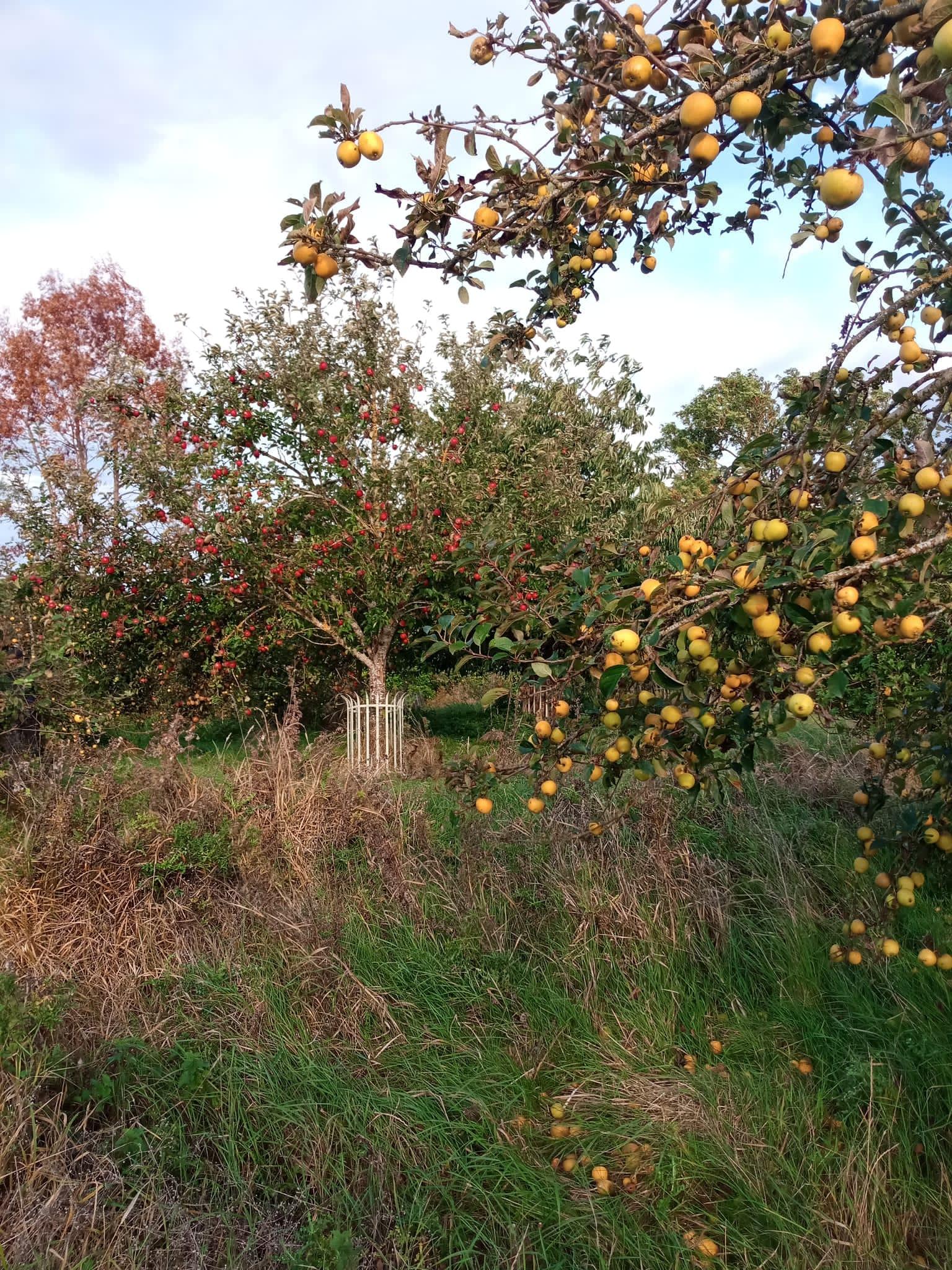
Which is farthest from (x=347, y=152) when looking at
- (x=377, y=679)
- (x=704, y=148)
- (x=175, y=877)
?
(x=377, y=679)

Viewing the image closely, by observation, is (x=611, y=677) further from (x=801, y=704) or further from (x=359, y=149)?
(x=359, y=149)

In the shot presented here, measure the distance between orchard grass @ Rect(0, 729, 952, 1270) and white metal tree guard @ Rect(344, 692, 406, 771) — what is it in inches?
159

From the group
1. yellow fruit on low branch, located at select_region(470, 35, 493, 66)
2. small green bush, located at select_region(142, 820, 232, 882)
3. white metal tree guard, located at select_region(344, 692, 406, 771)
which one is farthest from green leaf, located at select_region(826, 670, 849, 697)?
white metal tree guard, located at select_region(344, 692, 406, 771)

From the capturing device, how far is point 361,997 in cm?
325

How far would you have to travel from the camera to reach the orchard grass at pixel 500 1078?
224 centimetres

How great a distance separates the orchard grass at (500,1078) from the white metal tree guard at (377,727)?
4041mm

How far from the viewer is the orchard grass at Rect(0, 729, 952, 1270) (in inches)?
88.2

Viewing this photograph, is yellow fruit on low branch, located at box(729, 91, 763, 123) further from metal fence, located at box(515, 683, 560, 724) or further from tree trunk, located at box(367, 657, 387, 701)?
tree trunk, located at box(367, 657, 387, 701)

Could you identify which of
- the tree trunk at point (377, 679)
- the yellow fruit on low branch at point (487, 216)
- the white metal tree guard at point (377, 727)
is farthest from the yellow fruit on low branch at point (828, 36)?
the tree trunk at point (377, 679)

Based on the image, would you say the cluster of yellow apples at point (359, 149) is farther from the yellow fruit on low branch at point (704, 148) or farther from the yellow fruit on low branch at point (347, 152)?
the yellow fruit on low branch at point (704, 148)

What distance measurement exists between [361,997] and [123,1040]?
33.9 inches

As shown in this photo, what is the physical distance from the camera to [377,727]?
27.8ft

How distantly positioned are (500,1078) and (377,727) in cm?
573

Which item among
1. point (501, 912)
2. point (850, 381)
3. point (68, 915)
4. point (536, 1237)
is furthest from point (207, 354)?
point (536, 1237)
